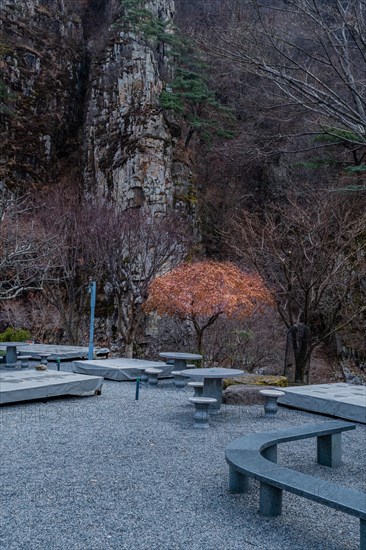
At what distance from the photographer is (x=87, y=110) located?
91.6 feet

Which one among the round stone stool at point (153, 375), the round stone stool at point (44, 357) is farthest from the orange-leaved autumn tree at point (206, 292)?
the round stone stool at point (44, 357)

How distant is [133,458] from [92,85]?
83.2 ft

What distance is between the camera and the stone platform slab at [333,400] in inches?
282

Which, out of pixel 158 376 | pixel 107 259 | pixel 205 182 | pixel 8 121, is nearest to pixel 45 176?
pixel 8 121

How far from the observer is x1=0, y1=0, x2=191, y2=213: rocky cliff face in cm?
2494

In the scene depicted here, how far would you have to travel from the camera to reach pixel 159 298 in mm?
14531

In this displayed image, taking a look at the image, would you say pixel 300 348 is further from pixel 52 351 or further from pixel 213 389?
pixel 52 351

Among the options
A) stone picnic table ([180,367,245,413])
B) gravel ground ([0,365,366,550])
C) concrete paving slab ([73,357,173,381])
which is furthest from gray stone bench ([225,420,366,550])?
concrete paving slab ([73,357,173,381])

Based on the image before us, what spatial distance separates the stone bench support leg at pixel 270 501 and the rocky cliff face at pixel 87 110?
66.0 feet

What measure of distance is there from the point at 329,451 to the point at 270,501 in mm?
2250

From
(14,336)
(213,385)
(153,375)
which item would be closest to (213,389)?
(213,385)

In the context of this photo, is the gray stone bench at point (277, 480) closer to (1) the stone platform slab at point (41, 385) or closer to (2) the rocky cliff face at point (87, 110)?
(1) the stone platform slab at point (41, 385)

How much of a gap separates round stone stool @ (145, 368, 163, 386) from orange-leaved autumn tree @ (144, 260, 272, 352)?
257 centimetres

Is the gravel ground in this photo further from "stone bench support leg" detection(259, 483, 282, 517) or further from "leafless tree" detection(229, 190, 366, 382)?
"leafless tree" detection(229, 190, 366, 382)
